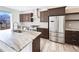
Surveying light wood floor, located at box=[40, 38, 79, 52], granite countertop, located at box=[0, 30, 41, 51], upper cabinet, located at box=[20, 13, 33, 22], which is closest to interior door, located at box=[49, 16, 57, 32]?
light wood floor, located at box=[40, 38, 79, 52]

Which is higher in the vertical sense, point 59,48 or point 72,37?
point 72,37

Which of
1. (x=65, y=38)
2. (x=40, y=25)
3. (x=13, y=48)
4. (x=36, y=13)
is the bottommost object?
(x=65, y=38)

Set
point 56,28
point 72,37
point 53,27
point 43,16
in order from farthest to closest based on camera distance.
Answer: point 43,16 → point 53,27 → point 56,28 → point 72,37

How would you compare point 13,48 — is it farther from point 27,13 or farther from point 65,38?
point 27,13

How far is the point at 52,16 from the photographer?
15.5ft

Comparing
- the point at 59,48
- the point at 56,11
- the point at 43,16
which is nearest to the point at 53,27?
the point at 56,11

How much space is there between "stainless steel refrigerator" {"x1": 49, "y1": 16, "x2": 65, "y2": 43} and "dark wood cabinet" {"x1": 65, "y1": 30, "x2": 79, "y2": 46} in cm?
21

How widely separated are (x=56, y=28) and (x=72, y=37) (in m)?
0.95

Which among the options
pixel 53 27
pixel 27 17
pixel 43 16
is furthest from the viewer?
pixel 27 17

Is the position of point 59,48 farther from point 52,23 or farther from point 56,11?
point 56,11

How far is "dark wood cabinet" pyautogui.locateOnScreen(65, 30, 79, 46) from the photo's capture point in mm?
3869

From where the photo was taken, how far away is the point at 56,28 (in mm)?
4523
